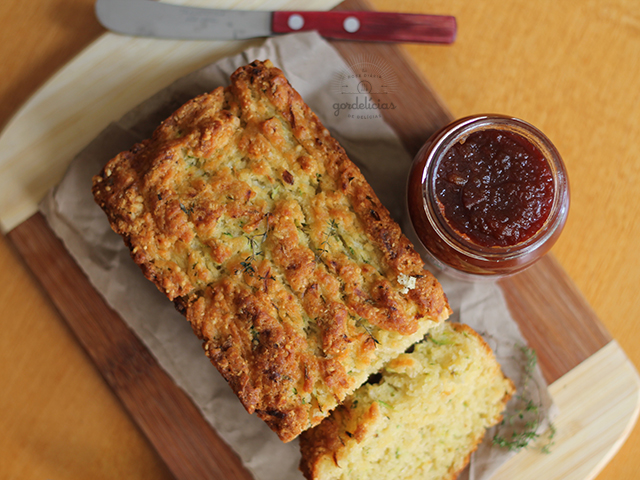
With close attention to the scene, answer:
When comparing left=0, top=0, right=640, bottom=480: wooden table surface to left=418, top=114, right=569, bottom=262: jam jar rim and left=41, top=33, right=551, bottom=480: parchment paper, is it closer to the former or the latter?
left=41, top=33, right=551, bottom=480: parchment paper

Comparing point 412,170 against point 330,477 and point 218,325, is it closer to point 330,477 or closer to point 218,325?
point 218,325

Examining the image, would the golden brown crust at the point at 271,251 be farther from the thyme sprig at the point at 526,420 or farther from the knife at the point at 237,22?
the thyme sprig at the point at 526,420

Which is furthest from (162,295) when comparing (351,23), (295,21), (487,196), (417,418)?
(351,23)

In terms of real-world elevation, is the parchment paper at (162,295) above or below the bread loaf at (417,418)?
above

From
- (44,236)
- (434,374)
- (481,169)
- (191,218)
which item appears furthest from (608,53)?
(44,236)

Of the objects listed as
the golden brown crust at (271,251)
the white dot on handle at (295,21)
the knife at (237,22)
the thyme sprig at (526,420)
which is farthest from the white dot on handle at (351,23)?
the thyme sprig at (526,420)

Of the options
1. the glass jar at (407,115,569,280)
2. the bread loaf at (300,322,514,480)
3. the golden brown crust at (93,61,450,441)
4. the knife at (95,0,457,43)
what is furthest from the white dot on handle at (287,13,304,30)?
the bread loaf at (300,322,514,480)

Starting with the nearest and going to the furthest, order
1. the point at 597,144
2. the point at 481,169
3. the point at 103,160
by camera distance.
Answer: the point at 481,169
the point at 103,160
the point at 597,144
